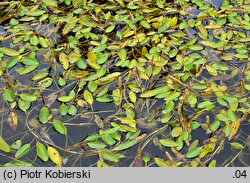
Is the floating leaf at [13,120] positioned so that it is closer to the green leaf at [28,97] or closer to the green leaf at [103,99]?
the green leaf at [28,97]

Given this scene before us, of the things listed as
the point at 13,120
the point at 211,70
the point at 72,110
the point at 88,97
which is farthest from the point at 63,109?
the point at 211,70

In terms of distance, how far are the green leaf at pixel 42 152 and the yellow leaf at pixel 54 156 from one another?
0.06 ft

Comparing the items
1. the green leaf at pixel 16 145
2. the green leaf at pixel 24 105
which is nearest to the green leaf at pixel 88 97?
the green leaf at pixel 24 105

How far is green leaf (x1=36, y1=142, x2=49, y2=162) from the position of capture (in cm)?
195

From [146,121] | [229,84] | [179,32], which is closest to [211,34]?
[179,32]

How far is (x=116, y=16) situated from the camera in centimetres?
270

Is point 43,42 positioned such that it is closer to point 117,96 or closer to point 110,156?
point 117,96

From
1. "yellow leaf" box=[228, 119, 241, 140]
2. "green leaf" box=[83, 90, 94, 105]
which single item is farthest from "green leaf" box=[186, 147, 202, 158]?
"green leaf" box=[83, 90, 94, 105]

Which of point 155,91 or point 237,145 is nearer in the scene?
point 237,145

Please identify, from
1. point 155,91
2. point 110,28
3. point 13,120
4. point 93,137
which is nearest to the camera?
point 93,137

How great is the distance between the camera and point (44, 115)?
212 centimetres

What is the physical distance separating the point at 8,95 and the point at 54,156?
1.63 feet

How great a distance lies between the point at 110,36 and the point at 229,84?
32.3 inches

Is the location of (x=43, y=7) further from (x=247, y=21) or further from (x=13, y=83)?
(x=247, y=21)
